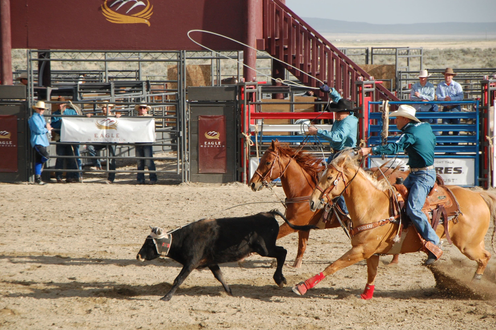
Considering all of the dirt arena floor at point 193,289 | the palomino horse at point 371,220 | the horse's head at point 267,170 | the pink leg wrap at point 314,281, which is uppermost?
the horse's head at point 267,170

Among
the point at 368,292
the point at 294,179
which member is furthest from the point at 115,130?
the point at 368,292

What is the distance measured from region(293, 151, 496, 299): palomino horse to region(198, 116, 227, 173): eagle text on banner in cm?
693

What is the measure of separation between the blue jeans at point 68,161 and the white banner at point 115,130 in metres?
0.47

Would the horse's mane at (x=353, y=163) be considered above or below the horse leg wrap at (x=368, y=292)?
above

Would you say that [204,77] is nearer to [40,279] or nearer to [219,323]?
[40,279]

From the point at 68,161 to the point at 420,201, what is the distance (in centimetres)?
970

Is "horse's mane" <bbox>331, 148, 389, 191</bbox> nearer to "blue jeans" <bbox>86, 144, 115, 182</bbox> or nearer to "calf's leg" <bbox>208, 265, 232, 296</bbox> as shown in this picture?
"calf's leg" <bbox>208, 265, 232, 296</bbox>

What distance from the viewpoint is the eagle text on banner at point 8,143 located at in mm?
12250

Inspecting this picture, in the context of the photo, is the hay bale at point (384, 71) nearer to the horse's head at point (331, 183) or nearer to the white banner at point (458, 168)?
the white banner at point (458, 168)

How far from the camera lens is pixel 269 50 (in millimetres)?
12914

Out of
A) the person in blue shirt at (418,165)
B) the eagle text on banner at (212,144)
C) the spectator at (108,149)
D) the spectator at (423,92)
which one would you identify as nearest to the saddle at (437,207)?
the person in blue shirt at (418,165)

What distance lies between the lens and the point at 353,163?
16.7 ft

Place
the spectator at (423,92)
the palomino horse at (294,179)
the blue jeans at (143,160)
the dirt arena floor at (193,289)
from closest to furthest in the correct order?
the dirt arena floor at (193,289) < the palomino horse at (294,179) < the spectator at (423,92) < the blue jeans at (143,160)

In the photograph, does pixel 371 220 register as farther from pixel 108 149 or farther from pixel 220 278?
pixel 108 149
